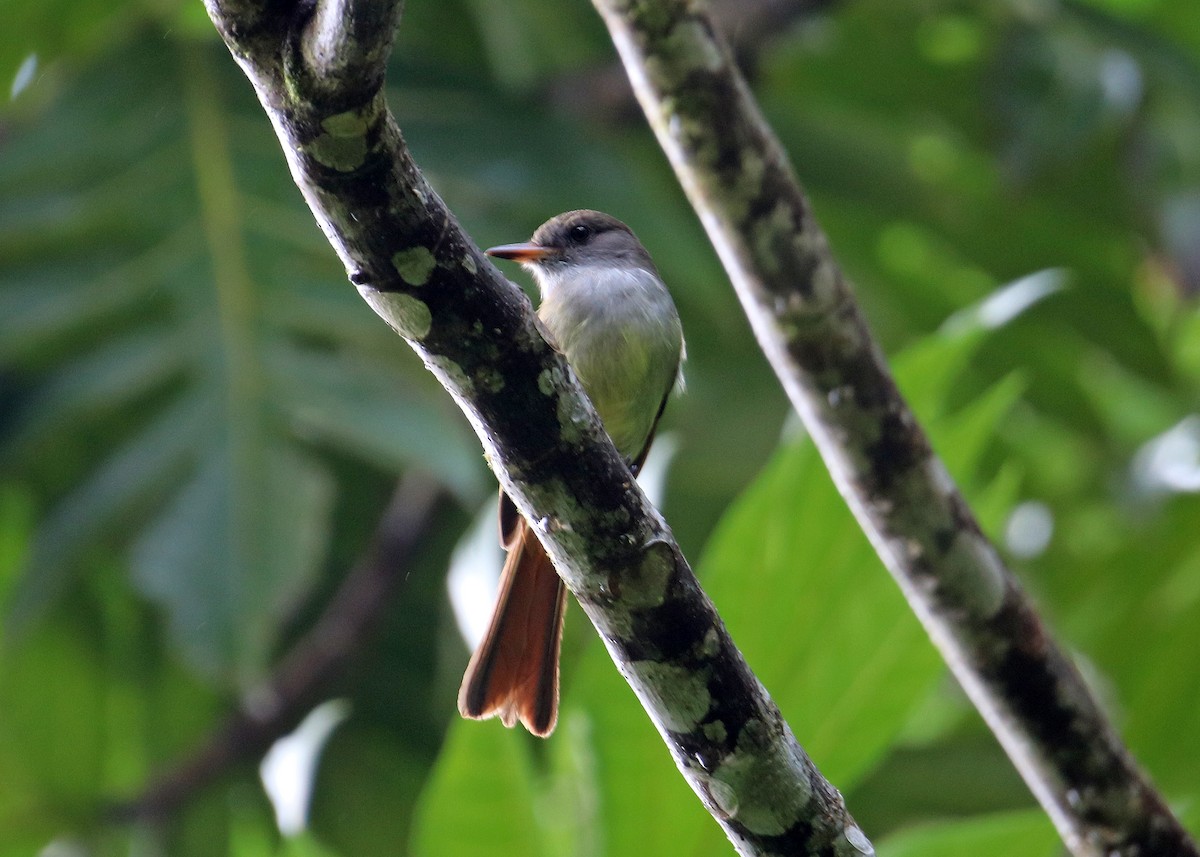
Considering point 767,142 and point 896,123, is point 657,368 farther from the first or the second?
point 896,123

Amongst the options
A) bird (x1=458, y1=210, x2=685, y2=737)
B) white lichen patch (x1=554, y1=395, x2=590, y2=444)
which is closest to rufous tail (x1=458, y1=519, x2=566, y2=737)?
bird (x1=458, y1=210, x2=685, y2=737)

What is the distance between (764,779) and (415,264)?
695 millimetres

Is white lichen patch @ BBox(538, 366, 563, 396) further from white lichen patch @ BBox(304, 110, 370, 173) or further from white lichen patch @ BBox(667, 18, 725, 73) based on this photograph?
white lichen patch @ BBox(667, 18, 725, 73)

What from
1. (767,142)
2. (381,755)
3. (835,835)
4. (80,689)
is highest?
(767,142)

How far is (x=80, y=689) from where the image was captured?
415cm

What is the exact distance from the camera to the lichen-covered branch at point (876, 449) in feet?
7.65

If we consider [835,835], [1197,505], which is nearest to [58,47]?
[835,835]

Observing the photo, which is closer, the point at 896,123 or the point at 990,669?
the point at 990,669

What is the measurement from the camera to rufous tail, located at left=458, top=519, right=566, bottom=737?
235 cm

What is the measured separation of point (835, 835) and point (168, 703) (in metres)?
2.93

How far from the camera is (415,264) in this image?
1435mm

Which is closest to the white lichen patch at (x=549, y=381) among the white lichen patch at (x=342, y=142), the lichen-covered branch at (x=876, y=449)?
the white lichen patch at (x=342, y=142)

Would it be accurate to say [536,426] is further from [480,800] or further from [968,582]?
[480,800]

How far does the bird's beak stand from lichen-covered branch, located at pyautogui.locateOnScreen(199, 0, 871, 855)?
1.63 meters
